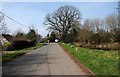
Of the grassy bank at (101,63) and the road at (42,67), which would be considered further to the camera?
the road at (42,67)

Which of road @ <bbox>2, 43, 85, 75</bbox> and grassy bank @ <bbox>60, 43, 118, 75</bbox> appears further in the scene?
road @ <bbox>2, 43, 85, 75</bbox>

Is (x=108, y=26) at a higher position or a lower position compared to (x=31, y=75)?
higher

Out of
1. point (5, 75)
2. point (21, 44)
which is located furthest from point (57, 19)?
point (5, 75)

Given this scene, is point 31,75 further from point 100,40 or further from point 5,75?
point 100,40

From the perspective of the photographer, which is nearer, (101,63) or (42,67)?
(101,63)

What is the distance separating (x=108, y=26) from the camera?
76.6 m

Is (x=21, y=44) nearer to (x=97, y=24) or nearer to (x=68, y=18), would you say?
(x=97, y=24)

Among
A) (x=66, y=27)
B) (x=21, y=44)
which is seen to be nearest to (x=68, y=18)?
(x=66, y=27)

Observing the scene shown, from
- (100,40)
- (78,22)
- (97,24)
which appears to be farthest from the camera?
(78,22)

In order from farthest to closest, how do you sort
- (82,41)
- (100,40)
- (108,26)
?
(108,26) → (82,41) → (100,40)

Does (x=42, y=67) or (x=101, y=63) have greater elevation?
(x=101, y=63)

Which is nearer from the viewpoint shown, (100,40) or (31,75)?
(31,75)

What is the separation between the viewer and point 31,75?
45.9ft

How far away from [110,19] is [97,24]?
1074cm
